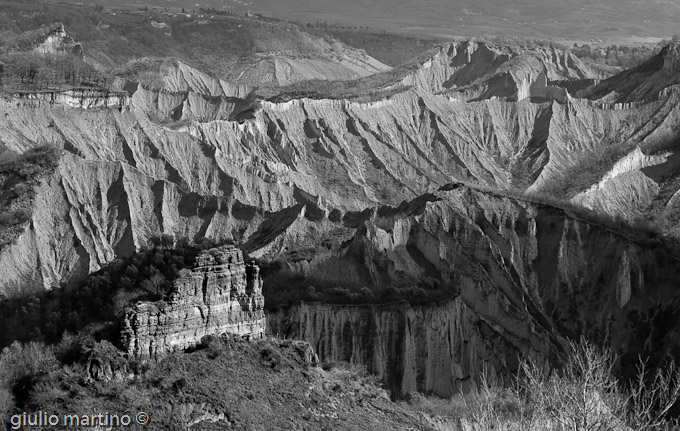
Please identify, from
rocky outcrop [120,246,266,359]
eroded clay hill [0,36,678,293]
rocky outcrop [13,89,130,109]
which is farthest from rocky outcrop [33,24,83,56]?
rocky outcrop [120,246,266,359]

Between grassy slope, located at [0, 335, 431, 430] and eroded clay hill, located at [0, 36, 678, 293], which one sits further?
eroded clay hill, located at [0, 36, 678, 293]

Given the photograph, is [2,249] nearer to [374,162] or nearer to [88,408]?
[88,408]

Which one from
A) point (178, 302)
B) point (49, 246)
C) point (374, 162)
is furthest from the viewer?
point (374, 162)

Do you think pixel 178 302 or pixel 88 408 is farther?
pixel 178 302

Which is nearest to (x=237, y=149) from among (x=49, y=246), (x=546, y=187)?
(x=546, y=187)
